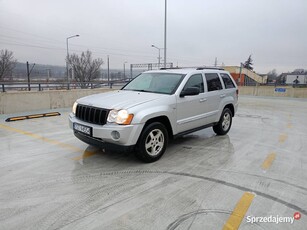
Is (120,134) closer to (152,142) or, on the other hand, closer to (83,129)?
(152,142)

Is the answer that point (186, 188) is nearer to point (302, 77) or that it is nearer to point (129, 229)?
point (129, 229)

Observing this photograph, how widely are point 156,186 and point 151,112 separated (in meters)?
1.30

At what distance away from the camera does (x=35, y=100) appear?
10.2 m

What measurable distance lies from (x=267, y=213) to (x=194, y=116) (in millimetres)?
2747

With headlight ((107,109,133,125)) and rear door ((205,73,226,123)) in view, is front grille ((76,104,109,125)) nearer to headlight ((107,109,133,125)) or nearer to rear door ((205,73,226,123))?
headlight ((107,109,133,125))

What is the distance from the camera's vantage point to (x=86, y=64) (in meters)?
48.1

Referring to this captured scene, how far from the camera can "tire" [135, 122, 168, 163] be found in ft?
14.0

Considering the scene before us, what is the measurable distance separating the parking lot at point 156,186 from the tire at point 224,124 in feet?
1.77

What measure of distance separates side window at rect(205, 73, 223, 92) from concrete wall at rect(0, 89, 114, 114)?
7.58 m

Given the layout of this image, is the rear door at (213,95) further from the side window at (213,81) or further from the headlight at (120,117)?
the headlight at (120,117)

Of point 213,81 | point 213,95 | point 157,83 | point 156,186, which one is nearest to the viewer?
point 156,186

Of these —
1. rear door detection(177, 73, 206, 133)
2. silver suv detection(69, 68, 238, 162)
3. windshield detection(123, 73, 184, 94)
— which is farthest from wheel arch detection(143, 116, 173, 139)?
windshield detection(123, 73, 184, 94)

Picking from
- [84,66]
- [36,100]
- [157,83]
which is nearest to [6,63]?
[84,66]

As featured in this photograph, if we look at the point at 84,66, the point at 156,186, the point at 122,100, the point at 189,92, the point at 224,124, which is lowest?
the point at 156,186
